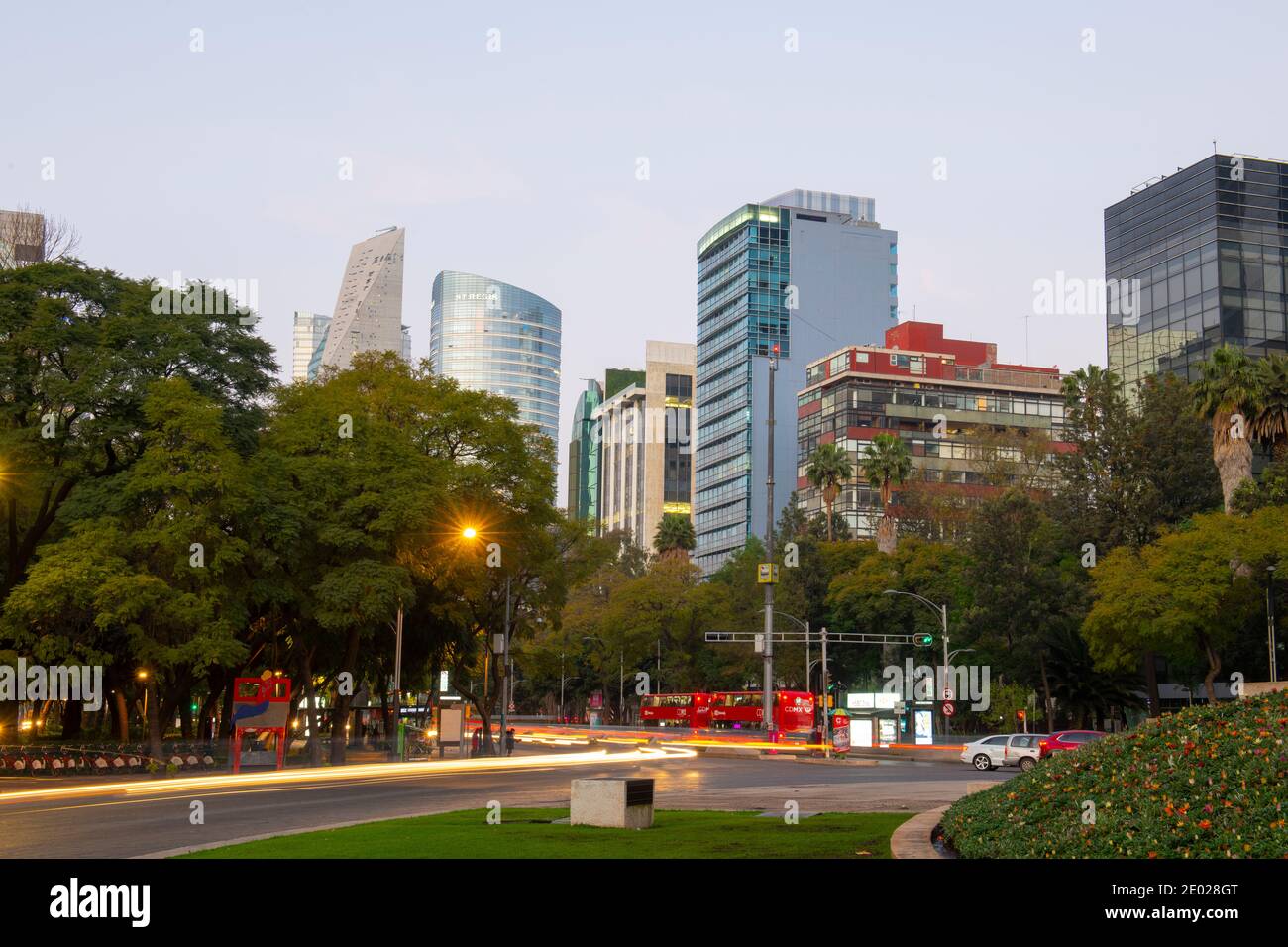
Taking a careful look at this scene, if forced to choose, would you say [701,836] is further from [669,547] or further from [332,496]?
[669,547]

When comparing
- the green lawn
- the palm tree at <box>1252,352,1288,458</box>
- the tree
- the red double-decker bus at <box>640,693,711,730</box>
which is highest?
the palm tree at <box>1252,352,1288,458</box>

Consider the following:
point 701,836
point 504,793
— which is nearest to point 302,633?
point 504,793

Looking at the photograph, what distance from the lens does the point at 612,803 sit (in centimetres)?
2031

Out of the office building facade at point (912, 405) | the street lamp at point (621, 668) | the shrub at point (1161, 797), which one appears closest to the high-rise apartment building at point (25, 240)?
the shrub at point (1161, 797)

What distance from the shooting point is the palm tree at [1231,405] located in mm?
64375

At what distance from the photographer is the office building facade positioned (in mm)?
147500

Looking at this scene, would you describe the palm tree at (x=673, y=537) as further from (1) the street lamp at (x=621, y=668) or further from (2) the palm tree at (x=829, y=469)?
(2) the palm tree at (x=829, y=469)

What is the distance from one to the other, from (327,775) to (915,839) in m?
28.6

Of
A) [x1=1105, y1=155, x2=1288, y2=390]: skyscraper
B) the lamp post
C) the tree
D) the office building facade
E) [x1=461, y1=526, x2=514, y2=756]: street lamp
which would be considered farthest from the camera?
the office building facade

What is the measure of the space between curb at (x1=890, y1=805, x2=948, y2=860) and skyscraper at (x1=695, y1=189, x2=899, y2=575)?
153743 mm

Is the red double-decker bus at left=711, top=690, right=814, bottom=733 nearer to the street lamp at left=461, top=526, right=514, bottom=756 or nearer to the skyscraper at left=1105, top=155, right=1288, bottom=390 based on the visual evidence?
the street lamp at left=461, top=526, right=514, bottom=756

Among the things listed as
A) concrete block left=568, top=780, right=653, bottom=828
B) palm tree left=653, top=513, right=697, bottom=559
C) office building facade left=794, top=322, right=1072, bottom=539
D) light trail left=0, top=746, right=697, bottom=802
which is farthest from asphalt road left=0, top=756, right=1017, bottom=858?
office building facade left=794, top=322, right=1072, bottom=539

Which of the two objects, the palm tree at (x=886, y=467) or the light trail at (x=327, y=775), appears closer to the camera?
the light trail at (x=327, y=775)

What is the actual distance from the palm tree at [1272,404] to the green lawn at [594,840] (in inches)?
1957
